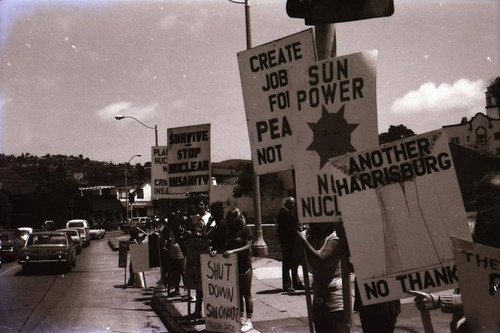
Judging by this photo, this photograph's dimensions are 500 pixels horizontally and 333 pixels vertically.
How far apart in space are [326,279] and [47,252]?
58.2ft

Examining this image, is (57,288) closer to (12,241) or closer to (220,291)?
(220,291)

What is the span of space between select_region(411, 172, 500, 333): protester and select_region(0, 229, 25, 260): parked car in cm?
2653

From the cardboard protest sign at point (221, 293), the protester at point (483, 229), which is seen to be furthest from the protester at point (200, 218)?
the protester at point (483, 229)

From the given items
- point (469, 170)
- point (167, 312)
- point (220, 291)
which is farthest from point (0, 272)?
point (469, 170)

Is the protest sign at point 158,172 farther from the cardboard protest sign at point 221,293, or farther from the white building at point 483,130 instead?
the white building at point 483,130

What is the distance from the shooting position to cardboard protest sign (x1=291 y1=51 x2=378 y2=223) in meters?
4.30

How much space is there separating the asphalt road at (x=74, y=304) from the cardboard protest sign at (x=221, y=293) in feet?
6.99

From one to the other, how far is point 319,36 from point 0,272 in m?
19.8

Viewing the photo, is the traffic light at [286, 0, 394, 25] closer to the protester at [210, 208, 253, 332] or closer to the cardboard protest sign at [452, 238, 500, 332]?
the cardboard protest sign at [452, 238, 500, 332]

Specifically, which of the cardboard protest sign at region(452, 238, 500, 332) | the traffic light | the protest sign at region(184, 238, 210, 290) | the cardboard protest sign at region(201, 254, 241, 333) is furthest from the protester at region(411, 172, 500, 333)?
the protest sign at region(184, 238, 210, 290)

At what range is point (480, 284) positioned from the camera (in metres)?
3.06

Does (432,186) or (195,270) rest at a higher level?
(432,186)

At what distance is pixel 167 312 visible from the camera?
10703 millimetres

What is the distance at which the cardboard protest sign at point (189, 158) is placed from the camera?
9812 mm
